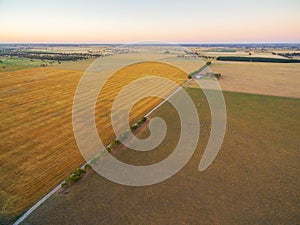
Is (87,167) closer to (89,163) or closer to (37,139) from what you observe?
(89,163)

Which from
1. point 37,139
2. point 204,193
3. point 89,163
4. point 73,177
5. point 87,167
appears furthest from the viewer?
point 37,139

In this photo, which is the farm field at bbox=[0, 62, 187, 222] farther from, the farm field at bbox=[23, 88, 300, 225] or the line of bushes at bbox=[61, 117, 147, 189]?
the farm field at bbox=[23, 88, 300, 225]

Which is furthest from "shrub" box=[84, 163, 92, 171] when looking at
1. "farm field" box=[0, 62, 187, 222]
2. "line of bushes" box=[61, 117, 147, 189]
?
"farm field" box=[0, 62, 187, 222]

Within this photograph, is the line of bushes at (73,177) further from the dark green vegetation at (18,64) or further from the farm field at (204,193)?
the dark green vegetation at (18,64)

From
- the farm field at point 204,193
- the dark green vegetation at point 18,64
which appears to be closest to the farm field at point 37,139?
the farm field at point 204,193

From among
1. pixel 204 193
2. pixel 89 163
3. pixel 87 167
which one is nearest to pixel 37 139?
pixel 89 163

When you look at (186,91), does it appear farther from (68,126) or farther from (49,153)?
(49,153)

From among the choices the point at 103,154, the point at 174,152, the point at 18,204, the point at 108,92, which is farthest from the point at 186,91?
the point at 18,204
